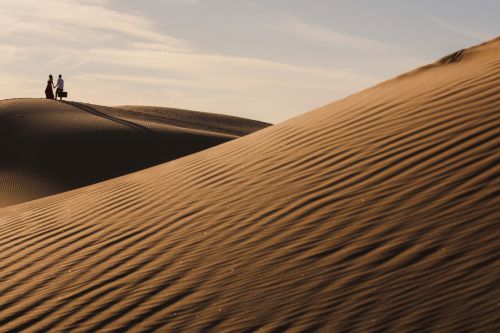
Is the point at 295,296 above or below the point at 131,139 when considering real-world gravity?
below

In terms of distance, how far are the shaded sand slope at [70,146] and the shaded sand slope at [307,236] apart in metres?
17.2

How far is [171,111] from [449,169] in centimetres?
4541

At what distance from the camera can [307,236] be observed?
6633 millimetres

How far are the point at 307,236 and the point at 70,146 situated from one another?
2551 centimetres

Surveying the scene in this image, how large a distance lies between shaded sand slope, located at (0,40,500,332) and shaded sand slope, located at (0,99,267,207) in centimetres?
Answer: 1716

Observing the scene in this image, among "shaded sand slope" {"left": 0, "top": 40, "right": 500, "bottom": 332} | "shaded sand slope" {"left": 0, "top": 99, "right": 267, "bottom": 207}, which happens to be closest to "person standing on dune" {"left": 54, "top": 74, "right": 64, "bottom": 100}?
"shaded sand slope" {"left": 0, "top": 99, "right": 267, "bottom": 207}

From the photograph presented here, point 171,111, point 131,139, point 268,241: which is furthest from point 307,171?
point 171,111

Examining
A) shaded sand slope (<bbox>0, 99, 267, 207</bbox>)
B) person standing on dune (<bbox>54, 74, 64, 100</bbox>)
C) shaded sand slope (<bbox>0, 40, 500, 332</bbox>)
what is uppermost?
person standing on dune (<bbox>54, 74, 64, 100</bbox>)

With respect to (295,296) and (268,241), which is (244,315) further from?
(268,241)

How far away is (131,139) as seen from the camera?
106 feet

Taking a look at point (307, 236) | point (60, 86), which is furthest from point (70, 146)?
point (307, 236)

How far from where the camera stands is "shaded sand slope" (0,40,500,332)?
18.1 ft

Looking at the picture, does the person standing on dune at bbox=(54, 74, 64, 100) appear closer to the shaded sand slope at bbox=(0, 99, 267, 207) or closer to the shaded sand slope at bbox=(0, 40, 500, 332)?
the shaded sand slope at bbox=(0, 99, 267, 207)

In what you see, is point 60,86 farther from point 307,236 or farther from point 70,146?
point 307,236
